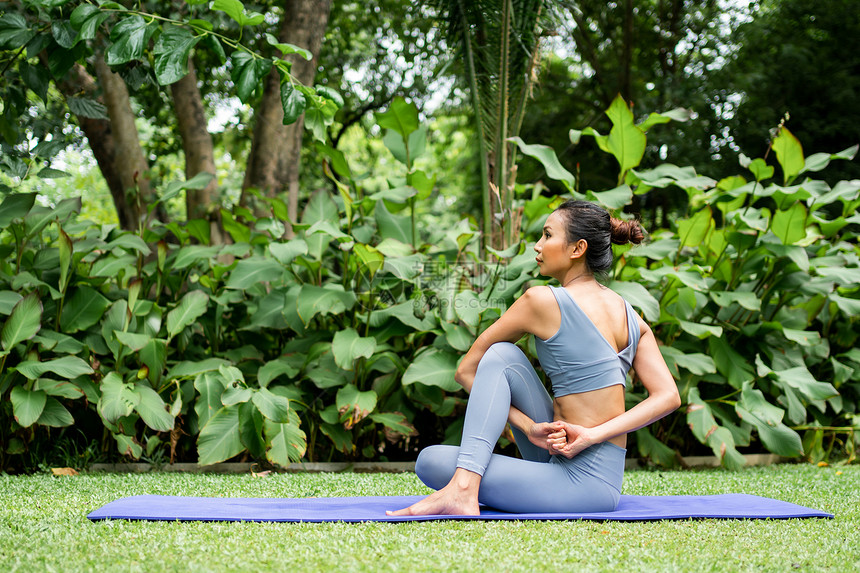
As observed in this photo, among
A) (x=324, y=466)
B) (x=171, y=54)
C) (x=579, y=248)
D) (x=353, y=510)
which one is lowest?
(x=324, y=466)

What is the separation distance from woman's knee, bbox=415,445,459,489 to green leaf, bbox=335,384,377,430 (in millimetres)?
946

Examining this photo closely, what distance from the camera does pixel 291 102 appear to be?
7.59 ft

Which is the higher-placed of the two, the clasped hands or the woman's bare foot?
the clasped hands

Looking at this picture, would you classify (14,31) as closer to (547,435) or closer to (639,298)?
(547,435)

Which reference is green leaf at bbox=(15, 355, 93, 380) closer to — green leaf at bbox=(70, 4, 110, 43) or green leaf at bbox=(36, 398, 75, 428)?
green leaf at bbox=(36, 398, 75, 428)

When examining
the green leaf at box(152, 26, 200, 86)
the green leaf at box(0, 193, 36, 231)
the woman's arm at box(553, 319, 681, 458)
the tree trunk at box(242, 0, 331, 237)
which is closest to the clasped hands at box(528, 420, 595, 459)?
the woman's arm at box(553, 319, 681, 458)

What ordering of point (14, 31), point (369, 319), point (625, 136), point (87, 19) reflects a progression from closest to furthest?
point (87, 19), point (14, 31), point (369, 319), point (625, 136)

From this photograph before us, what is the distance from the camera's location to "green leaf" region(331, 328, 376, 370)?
9.93 feet

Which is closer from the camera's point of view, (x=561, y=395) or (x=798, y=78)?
(x=561, y=395)

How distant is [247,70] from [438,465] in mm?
1477

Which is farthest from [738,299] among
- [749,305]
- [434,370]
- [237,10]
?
[237,10]

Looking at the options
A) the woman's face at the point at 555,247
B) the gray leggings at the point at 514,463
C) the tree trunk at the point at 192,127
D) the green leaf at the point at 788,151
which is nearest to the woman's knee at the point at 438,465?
the gray leggings at the point at 514,463

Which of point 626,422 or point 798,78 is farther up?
point 798,78

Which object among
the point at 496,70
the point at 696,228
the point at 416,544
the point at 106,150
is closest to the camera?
the point at 416,544
